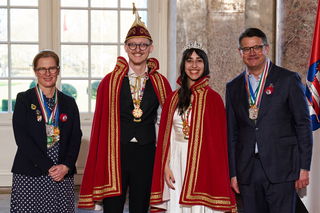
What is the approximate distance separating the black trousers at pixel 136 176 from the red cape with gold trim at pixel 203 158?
121mm

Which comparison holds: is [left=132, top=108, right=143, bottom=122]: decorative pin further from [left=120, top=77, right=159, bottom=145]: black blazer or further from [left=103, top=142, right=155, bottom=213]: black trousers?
[left=103, top=142, right=155, bottom=213]: black trousers

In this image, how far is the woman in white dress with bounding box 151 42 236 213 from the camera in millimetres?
3336

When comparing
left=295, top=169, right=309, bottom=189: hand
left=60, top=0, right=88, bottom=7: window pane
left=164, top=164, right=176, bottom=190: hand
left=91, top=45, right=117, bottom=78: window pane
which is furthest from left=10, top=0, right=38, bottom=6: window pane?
left=295, top=169, right=309, bottom=189: hand

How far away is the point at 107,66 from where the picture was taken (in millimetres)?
6512

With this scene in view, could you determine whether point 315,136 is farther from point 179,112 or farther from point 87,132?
point 87,132

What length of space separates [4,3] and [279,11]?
323 centimetres

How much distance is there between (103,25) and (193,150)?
A: 3457 mm

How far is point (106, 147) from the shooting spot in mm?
3504

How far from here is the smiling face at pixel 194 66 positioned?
11.1 ft

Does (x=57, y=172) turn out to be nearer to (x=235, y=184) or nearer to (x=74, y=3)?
(x=235, y=184)

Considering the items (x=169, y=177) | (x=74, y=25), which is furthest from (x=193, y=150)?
(x=74, y=25)

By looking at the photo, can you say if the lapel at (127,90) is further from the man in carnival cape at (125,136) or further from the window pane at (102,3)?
the window pane at (102,3)

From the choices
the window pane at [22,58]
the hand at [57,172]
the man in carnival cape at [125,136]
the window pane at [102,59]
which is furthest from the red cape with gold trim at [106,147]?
the window pane at [22,58]

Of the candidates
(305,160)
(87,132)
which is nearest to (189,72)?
(305,160)
